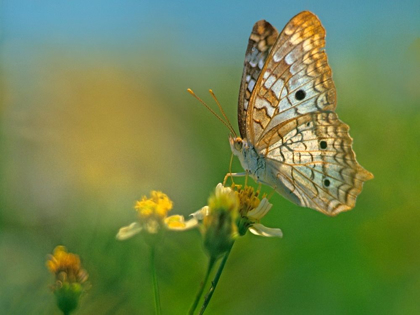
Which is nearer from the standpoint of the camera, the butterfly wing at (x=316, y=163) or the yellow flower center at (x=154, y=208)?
the yellow flower center at (x=154, y=208)

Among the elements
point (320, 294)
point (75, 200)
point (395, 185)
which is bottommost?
point (320, 294)

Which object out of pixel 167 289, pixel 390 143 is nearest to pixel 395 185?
pixel 390 143

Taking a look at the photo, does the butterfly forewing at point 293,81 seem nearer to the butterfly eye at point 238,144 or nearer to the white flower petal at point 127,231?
the butterfly eye at point 238,144

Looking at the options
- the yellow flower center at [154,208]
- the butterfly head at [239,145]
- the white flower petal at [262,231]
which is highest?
the butterfly head at [239,145]

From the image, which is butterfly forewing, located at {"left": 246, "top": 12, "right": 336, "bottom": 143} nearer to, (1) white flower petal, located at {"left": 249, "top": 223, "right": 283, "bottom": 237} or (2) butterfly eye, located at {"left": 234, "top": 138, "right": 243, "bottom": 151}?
(2) butterfly eye, located at {"left": 234, "top": 138, "right": 243, "bottom": 151}

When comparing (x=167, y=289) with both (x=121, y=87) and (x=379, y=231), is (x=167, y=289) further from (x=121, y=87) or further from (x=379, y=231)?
(x=121, y=87)

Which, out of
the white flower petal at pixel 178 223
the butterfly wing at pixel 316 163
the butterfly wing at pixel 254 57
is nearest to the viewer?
the white flower petal at pixel 178 223

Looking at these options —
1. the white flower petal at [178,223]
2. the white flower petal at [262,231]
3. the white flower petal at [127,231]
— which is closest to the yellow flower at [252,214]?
the white flower petal at [262,231]
